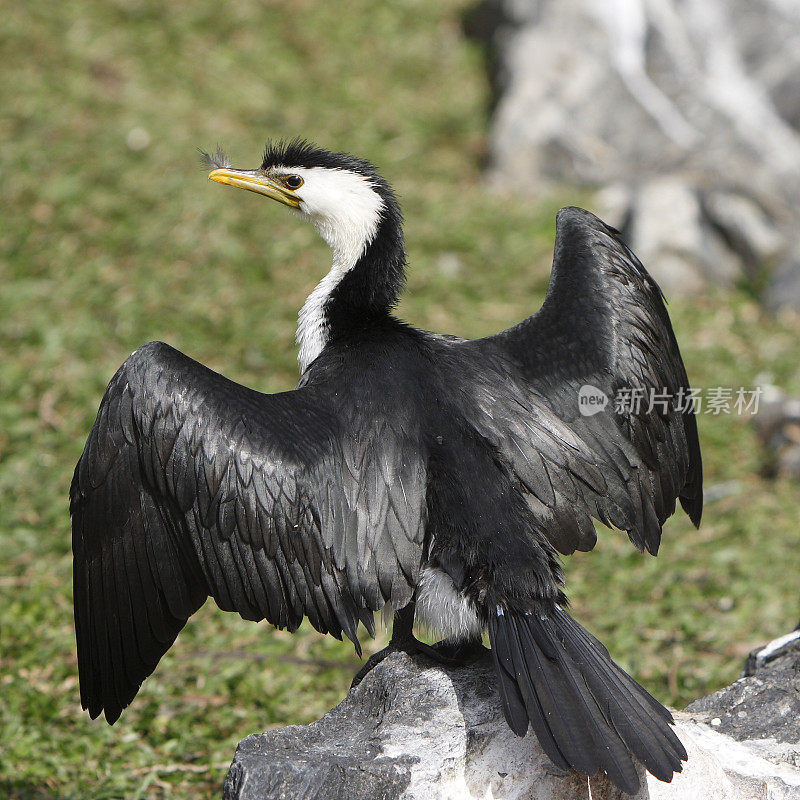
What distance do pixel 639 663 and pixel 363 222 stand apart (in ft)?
7.44

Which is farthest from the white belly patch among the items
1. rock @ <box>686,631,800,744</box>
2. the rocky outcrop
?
rock @ <box>686,631,800,744</box>

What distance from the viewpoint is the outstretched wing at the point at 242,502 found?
9.39ft

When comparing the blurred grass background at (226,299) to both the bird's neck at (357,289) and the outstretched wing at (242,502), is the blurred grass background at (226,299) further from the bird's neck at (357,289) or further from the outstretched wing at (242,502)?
the bird's neck at (357,289)

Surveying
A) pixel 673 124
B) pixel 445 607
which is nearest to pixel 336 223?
pixel 445 607

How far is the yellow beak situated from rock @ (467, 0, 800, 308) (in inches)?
Result: 155

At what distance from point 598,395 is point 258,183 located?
1.47 meters

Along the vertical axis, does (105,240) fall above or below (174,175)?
below

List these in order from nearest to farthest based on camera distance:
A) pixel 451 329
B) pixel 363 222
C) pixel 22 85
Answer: pixel 363 222
pixel 451 329
pixel 22 85

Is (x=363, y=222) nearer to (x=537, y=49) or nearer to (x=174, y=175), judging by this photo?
(x=174, y=175)

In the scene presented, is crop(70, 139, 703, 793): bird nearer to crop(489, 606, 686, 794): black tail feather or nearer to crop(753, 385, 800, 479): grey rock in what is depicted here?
crop(489, 606, 686, 794): black tail feather

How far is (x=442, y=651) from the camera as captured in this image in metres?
3.02

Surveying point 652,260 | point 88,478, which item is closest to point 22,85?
point 652,260

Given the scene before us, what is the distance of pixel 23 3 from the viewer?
8.40 meters

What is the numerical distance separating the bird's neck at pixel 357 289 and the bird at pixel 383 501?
0.12 meters
